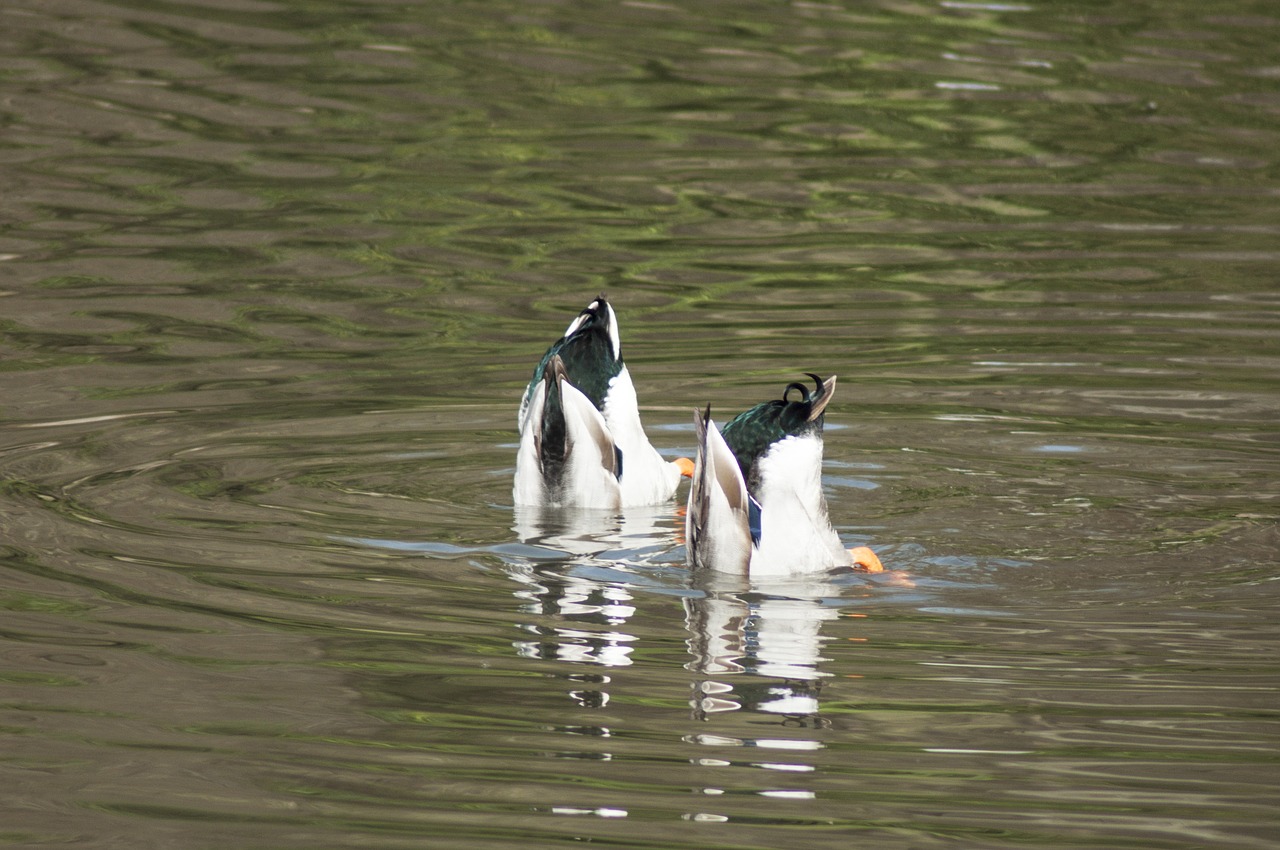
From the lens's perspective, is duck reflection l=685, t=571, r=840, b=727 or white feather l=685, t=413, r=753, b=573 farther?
white feather l=685, t=413, r=753, b=573

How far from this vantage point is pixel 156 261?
477 inches

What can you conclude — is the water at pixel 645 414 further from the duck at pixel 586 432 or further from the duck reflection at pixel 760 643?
the duck at pixel 586 432

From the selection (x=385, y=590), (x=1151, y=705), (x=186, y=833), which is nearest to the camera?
(x=186, y=833)

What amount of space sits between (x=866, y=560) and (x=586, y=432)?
1566 millimetres

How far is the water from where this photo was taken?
5309mm

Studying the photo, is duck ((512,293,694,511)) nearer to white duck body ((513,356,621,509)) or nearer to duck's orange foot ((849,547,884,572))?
white duck body ((513,356,621,509))

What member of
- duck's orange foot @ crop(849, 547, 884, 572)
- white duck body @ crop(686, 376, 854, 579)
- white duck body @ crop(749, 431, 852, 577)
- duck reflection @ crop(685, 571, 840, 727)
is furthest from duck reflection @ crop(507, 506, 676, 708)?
duck's orange foot @ crop(849, 547, 884, 572)

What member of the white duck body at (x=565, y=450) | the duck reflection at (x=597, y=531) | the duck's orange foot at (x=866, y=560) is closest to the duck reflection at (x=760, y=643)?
the duck's orange foot at (x=866, y=560)

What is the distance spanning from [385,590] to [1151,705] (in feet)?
8.88

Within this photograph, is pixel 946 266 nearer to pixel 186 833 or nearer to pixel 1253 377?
pixel 1253 377

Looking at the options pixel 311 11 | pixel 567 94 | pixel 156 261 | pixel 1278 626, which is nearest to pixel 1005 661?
pixel 1278 626

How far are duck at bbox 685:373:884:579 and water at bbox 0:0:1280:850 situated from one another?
4.5 inches

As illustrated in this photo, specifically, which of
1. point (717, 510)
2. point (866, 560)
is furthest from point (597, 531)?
point (866, 560)

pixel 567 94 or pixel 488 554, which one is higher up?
pixel 567 94
